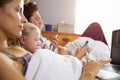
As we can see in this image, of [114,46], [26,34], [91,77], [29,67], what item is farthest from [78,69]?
[114,46]

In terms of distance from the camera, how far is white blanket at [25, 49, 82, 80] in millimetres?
789

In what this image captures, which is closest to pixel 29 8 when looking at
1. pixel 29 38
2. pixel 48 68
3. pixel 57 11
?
pixel 29 38

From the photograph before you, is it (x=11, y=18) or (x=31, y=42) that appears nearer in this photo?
(x=11, y=18)

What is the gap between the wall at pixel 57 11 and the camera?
4.13 metres

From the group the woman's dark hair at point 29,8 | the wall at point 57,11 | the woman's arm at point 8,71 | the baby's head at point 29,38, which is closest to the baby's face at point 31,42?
the baby's head at point 29,38

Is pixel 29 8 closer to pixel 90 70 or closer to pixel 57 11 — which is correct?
pixel 90 70

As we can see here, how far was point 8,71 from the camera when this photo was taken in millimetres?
716

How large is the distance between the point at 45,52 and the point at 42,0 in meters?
3.43

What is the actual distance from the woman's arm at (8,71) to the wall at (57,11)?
11.3ft

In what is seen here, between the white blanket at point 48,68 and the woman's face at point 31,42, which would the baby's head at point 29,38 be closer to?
the woman's face at point 31,42

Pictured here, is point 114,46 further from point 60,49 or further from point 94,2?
point 94,2

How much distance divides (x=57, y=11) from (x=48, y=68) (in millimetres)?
3412

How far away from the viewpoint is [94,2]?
158 inches

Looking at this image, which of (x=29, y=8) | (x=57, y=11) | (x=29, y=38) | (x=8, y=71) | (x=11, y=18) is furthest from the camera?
(x=57, y=11)
